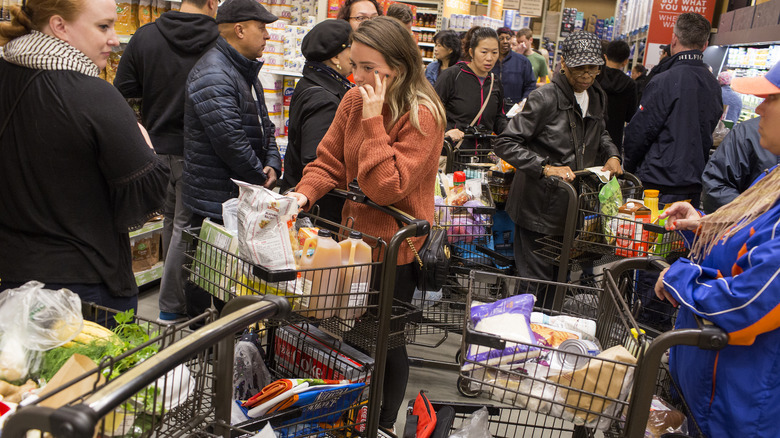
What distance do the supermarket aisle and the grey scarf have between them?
2.26 m

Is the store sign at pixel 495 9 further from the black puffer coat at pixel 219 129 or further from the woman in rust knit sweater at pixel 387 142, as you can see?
the woman in rust knit sweater at pixel 387 142

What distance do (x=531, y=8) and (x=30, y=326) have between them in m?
12.4

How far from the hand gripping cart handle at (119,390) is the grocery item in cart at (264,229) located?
0.62 metres

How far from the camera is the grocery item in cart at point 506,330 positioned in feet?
6.19

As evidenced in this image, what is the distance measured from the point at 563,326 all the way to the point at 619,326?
18 cm

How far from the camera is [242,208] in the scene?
A: 6.62 feet

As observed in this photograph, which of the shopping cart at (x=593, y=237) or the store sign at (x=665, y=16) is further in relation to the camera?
the store sign at (x=665, y=16)

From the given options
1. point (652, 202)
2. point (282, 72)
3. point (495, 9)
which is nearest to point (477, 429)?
point (652, 202)

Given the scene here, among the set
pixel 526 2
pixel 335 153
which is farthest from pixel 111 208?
pixel 526 2

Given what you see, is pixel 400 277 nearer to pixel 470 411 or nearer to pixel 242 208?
pixel 470 411

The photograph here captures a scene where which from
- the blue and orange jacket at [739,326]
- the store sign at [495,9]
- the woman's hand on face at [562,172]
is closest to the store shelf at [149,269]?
the woman's hand on face at [562,172]

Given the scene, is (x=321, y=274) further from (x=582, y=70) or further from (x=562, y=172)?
(x=582, y=70)

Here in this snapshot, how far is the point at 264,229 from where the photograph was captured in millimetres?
1991

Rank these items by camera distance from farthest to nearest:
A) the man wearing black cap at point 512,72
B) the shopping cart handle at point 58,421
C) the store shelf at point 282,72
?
the man wearing black cap at point 512,72, the store shelf at point 282,72, the shopping cart handle at point 58,421
